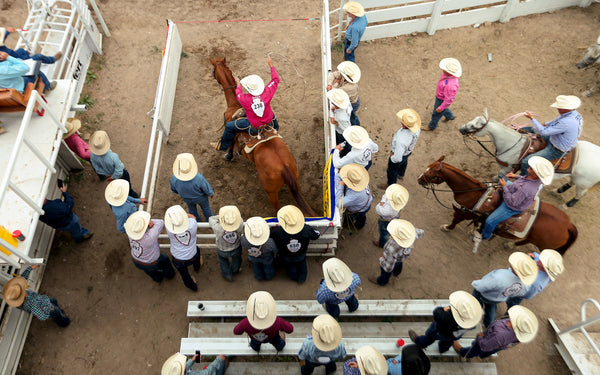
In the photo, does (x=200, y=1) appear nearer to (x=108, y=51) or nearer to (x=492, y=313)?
(x=108, y=51)

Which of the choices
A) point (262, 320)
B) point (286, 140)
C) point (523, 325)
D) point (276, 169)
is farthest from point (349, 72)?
point (523, 325)

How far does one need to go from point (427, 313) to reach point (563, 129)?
12.5 feet

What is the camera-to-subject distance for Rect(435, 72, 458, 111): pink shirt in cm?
680

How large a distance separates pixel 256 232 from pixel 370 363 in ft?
6.84

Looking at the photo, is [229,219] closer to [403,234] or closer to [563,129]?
[403,234]

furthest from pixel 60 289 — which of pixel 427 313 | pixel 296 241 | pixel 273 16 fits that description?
pixel 273 16

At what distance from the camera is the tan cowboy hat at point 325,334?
12.3 feet

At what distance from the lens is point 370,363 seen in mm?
3607

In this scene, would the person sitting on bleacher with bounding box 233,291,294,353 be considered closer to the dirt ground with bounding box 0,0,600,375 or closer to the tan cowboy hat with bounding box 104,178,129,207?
the dirt ground with bounding box 0,0,600,375

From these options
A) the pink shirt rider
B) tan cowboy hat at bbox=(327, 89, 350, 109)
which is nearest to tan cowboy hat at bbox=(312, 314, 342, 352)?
the pink shirt rider

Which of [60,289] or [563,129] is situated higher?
[563,129]

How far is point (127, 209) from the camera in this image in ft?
16.8

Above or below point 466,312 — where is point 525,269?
above

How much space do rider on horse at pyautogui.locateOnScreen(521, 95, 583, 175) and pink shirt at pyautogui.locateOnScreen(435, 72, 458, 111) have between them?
5.04 feet
